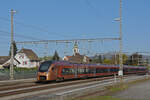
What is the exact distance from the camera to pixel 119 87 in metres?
21.2

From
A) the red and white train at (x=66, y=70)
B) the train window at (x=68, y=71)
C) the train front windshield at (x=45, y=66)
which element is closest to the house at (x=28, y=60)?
the red and white train at (x=66, y=70)

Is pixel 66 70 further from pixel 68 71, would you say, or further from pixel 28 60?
pixel 28 60

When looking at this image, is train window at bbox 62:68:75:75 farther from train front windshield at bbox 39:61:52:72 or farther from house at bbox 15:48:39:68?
house at bbox 15:48:39:68

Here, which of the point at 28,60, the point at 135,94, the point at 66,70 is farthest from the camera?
the point at 28,60

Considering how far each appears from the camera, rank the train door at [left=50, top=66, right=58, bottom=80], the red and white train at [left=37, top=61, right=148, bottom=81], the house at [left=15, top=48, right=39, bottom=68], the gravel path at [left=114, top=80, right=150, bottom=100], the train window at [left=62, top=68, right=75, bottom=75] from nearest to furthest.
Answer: the gravel path at [left=114, top=80, right=150, bottom=100], the red and white train at [left=37, top=61, right=148, bottom=81], the train door at [left=50, top=66, right=58, bottom=80], the train window at [left=62, top=68, right=75, bottom=75], the house at [left=15, top=48, right=39, bottom=68]

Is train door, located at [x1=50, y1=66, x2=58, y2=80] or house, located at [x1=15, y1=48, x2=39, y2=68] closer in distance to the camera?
train door, located at [x1=50, y1=66, x2=58, y2=80]

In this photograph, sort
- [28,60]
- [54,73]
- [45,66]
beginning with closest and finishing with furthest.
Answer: [45,66] < [54,73] < [28,60]

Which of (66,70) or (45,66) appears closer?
(45,66)

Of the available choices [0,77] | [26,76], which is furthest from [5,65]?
[0,77]

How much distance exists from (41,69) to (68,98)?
13.9 metres

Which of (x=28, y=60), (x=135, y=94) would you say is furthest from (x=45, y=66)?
(x=28, y=60)

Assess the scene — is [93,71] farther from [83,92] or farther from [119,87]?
[83,92]

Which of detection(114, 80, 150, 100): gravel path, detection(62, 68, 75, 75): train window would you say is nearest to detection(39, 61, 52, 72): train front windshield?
detection(62, 68, 75, 75): train window

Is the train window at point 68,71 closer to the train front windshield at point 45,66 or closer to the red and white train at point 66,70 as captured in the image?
the red and white train at point 66,70
